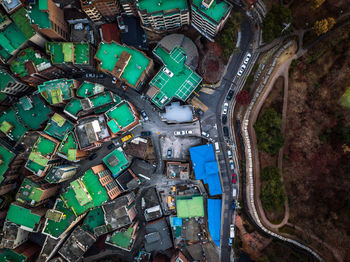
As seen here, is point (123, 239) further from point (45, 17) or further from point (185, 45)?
point (45, 17)

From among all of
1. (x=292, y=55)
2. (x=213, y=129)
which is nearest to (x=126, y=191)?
(x=213, y=129)

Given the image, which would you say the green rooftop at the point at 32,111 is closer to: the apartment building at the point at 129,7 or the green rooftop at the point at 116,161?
the green rooftop at the point at 116,161

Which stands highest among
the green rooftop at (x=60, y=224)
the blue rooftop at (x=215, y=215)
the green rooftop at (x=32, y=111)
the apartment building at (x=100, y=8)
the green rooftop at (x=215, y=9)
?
the green rooftop at (x=215, y=9)

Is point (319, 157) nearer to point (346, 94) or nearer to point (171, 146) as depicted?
point (346, 94)

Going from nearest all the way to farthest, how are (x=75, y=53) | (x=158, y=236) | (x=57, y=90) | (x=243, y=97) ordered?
(x=243, y=97)
(x=57, y=90)
(x=158, y=236)
(x=75, y=53)

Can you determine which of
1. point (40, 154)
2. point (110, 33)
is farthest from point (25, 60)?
point (40, 154)

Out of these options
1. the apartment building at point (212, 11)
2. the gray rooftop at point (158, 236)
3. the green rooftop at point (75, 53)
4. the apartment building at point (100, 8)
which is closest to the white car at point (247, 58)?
the apartment building at point (212, 11)

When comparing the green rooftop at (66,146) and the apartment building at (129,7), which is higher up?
the apartment building at (129,7)

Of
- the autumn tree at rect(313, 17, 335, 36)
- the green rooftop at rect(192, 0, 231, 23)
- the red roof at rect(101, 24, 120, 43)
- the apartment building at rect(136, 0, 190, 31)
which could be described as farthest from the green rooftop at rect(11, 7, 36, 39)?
the autumn tree at rect(313, 17, 335, 36)
